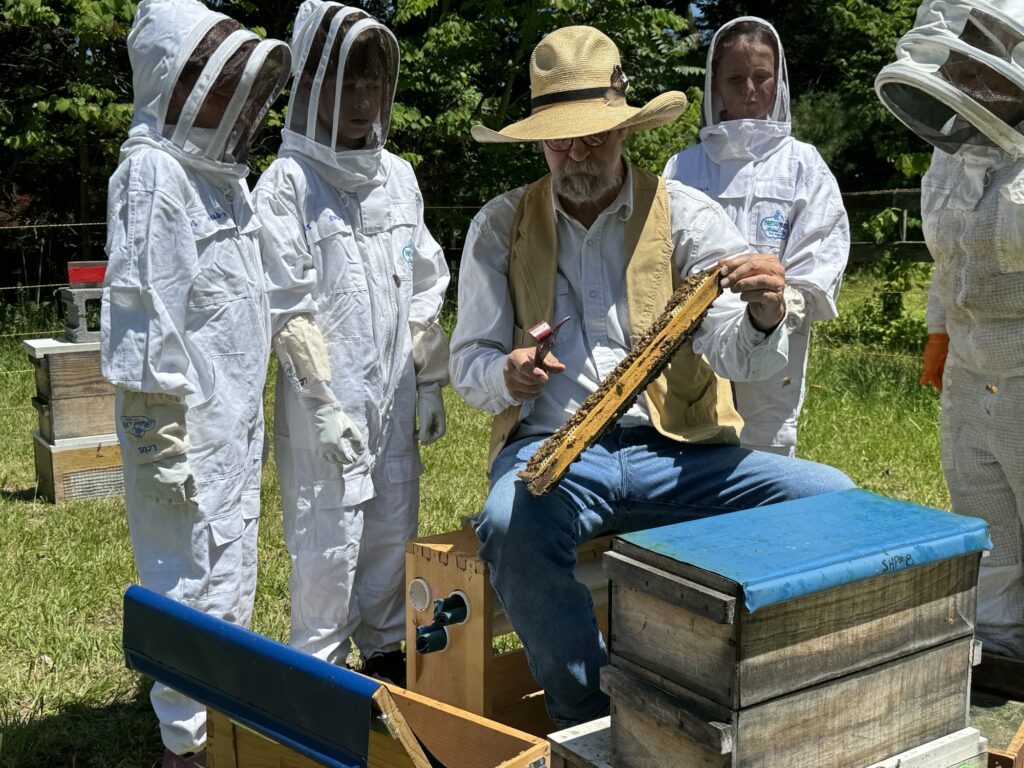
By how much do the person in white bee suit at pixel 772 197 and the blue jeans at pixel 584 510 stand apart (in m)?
0.73

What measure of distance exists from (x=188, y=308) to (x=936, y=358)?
7.45 feet

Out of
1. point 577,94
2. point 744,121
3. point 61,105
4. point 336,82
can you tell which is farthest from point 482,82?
point 577,94

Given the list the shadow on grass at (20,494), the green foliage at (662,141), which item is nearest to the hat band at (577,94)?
the shadow on grass at (20,494)

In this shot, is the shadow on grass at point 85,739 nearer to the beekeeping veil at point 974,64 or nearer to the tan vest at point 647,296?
the tan vest at point 647,296

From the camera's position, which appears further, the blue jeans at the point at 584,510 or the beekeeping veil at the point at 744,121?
the beekeeping veil at the point at 744,121

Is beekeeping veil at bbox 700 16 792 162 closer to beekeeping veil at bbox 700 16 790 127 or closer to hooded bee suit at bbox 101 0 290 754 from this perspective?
beekeeping veil at bbox 700 16 790 127

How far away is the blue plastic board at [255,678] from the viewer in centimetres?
167

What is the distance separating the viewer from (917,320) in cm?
877

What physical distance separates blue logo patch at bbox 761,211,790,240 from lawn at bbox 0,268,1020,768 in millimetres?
2097

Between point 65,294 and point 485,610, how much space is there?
397 cm

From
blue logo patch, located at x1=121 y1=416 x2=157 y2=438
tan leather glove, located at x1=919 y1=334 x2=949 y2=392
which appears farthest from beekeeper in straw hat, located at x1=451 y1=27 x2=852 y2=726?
tan leather glove, located at x1=919 y1=334 x2=949 y2=392

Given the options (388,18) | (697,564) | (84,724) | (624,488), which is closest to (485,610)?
(624,488)

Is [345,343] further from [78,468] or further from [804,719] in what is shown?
[78,468]

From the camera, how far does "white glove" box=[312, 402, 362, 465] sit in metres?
2.90
